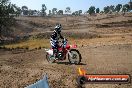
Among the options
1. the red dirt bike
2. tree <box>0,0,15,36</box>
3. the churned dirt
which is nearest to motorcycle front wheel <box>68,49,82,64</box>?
the red dirt bike

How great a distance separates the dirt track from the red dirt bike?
359 mm

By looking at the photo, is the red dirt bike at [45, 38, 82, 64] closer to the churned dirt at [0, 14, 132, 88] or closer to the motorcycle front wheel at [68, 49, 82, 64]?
the motorcycle front wheel at [68, 49, 82, 64]

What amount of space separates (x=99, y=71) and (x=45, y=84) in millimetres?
6926

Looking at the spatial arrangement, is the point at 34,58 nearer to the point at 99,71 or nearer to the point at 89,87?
the point at 99,71

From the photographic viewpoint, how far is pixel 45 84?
8.77m

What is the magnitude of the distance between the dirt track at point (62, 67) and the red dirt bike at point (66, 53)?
0.36 meters

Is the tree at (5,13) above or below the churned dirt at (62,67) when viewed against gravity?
above

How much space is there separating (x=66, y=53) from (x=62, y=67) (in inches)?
65.3

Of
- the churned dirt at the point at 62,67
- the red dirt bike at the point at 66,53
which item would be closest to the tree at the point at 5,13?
the churned dirt at the point at 62,67

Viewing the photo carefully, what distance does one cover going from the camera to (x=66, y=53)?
724 inches

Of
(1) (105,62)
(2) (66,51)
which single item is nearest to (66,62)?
(2) (66,51)

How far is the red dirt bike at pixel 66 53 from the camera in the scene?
58.5 ft

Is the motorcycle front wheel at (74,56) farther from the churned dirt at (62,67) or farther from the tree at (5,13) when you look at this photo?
the tree at (5,13)

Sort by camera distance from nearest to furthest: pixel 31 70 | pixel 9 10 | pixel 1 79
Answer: pixel 1 79 < pixel 31 70 < pixel 9 10
